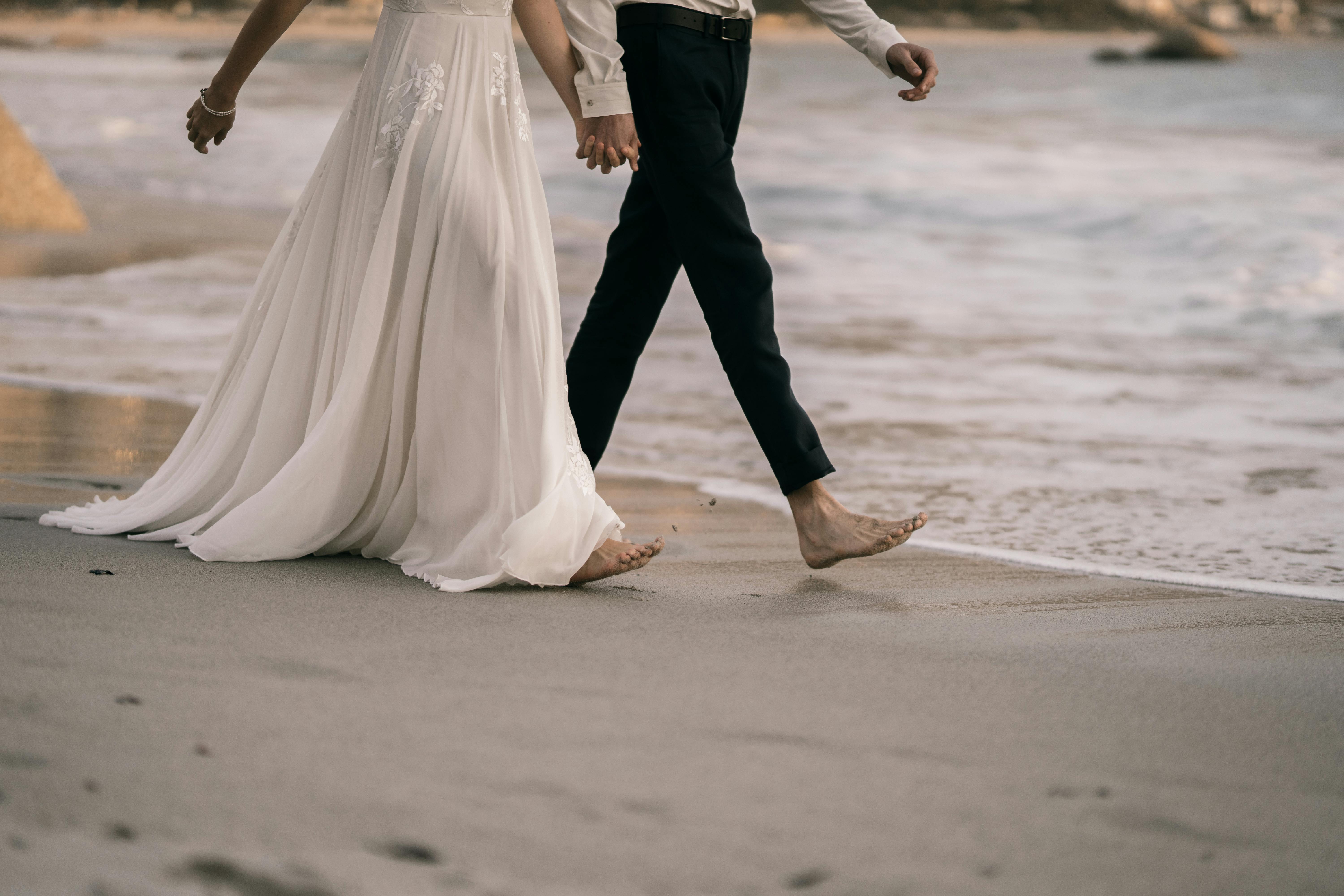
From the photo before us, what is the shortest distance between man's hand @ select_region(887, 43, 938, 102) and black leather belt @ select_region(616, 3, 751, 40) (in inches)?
15.4

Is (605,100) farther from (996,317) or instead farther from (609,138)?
(996,317)

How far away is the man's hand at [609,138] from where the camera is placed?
274cm

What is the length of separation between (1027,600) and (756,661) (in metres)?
0.98

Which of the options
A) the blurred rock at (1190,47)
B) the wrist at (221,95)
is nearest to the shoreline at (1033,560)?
the wrist at (221,95)

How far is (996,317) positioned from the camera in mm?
8688

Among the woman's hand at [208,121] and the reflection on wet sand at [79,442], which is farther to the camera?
the reflection on wet sand at [79,442]

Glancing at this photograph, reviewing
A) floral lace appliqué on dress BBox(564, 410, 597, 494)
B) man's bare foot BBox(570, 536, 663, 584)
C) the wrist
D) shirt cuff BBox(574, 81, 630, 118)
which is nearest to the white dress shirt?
shirt cuff BBox(574, 81, 630, 118)

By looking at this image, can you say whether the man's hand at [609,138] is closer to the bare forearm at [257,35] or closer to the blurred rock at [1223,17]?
the bare forearm at [257,35]

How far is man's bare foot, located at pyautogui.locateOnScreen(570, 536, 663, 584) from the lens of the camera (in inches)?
110

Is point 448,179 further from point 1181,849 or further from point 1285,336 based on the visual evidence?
point 1285,336

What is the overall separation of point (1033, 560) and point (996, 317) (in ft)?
17.7

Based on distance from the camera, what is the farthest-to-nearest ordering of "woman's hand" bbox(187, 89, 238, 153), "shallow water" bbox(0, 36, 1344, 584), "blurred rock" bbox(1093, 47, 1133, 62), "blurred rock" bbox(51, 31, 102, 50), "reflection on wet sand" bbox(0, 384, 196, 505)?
"blurred rock" bbox(51, 31, 102, 50) → "blurred rock" bbox(1093, 47, 1133, 62) → "shallow water" bbox(0, 36, 1344, 584) → "reflection on wet sand" bbox(0, 384, 196, 505) → "woman's hand" bbox(187, 89, 238, 153)

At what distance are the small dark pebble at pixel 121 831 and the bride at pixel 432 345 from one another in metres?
Result: 1.11

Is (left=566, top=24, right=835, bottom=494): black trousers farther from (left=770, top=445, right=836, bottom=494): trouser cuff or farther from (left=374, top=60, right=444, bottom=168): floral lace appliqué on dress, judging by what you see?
(left=374, top=60, right=444, bottom=168): floral lace appliqué on dress
